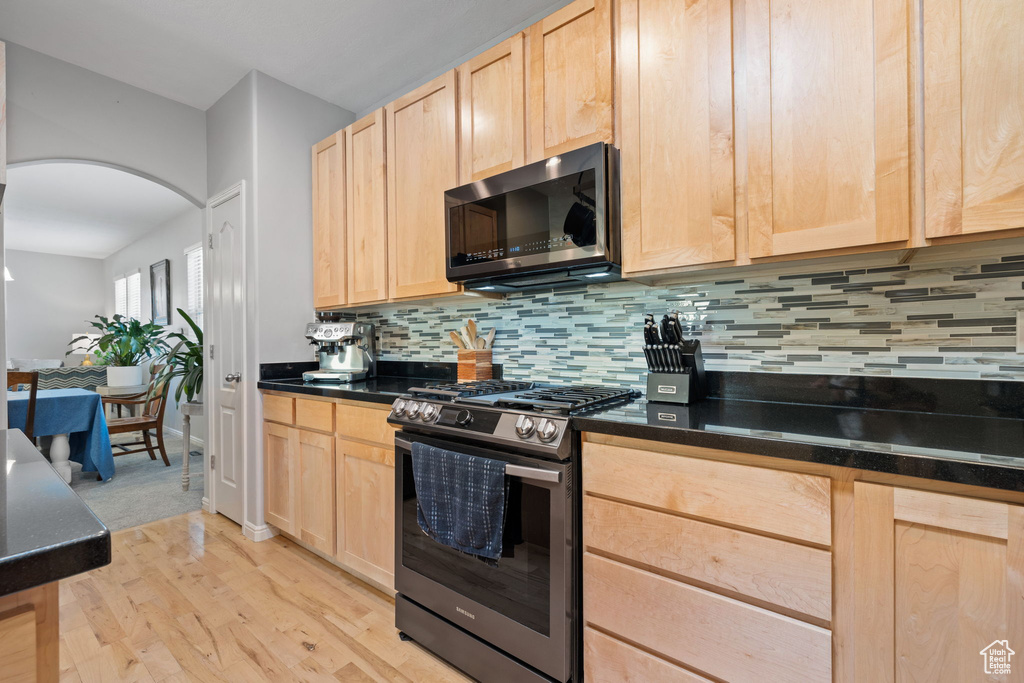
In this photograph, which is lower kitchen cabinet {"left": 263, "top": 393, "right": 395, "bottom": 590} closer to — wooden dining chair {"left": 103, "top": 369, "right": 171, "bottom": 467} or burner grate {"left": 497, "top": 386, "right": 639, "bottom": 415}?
burner grate {"left": 497, "top": 386, "right": 639, "bottom": 415}

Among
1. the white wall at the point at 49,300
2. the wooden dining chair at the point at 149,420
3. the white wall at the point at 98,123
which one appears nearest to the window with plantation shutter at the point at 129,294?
the white wall at the point at 49,300

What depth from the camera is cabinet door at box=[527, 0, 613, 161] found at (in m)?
1.61

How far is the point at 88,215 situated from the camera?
225 inches

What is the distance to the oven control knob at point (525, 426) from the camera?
1383mm

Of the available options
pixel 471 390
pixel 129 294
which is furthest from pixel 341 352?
pixel 129 294

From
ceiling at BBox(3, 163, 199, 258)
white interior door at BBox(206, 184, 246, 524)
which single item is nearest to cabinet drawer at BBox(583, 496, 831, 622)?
white interior door at BBox(206, 184, 246, 524)

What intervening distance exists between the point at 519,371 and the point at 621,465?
1.03 metres

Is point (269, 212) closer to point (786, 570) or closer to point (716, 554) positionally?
point (716, 554)

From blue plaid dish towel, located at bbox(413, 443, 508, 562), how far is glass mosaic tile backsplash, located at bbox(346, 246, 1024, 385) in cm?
73

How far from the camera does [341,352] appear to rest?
2.69 metres

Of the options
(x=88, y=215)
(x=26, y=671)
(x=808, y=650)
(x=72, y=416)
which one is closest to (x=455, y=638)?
(x=808, y=650)

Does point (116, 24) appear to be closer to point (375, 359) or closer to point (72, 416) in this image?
point (375, 359)

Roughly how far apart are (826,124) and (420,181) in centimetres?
163

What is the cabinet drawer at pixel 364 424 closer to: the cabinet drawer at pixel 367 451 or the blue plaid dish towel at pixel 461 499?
the cabinet drawer at pixel 367 451
